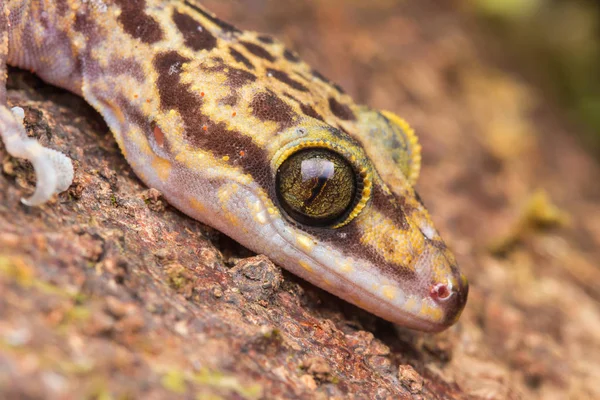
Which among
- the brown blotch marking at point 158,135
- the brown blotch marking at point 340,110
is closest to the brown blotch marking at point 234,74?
the brown blotch marking at point 158,135

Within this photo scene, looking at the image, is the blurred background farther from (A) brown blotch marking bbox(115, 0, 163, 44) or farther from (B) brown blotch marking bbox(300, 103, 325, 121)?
(A) brown blotch marking bbox(115, 0, 163, 44)

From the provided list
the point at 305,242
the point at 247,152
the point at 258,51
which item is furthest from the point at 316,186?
the point at 258,51

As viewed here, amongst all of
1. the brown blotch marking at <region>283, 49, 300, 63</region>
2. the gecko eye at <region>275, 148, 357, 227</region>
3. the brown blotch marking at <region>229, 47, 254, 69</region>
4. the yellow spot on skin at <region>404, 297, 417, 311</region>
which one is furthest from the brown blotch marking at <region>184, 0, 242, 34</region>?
the yellow spot on skin at <region>404, 297, 417, 311</region>

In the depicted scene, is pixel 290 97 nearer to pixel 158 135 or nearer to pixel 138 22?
pixel 158 135

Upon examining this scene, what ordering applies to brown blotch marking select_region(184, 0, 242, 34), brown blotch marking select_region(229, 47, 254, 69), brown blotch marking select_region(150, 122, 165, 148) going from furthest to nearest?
brown blotch marking select_region(184, 0, 242, 34) < brown blotch marking select_region(229, 47, 254, 69) < brown blotch marking select_region(150, 122, 165, 148)

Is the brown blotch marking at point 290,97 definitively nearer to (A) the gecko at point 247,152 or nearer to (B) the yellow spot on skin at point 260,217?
(A) the gecko at point 247,152

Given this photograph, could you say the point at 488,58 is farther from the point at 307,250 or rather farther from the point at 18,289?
the point at 18,289
